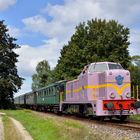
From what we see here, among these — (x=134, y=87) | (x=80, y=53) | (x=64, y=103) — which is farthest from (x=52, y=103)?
(x=80, y=53)

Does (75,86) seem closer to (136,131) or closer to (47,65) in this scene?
(136,131)

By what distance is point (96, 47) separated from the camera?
69.7 m

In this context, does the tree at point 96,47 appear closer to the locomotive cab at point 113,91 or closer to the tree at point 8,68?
the tree at point 8,68

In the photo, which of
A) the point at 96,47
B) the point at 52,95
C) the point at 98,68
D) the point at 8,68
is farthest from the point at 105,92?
the point at 8,68

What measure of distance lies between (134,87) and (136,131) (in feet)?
30.1

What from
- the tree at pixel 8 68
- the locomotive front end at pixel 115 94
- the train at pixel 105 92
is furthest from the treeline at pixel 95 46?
the locomotive front end at pixel 115 94

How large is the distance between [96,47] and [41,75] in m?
58.6

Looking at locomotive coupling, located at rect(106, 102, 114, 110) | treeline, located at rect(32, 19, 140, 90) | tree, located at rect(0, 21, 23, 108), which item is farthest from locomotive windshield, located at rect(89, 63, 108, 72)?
tree, located at rect(0, 21, 23, 108)

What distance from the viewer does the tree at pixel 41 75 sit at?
124669 mm

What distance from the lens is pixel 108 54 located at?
6938cm

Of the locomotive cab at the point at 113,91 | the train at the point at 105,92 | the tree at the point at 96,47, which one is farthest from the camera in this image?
the tree at the point at 96,47

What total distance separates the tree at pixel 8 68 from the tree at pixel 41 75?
45398 millimetres

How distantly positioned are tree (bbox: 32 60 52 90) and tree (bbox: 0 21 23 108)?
4540 cm

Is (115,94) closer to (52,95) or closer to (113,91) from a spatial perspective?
(113,91)
